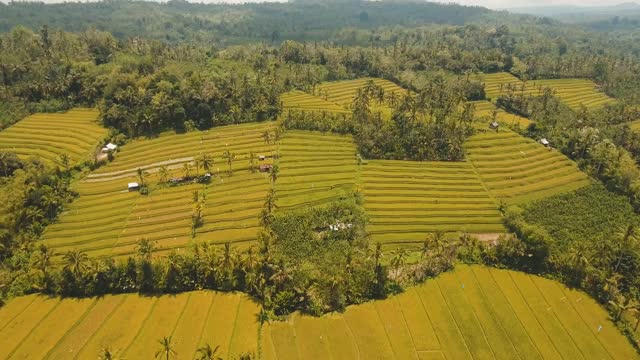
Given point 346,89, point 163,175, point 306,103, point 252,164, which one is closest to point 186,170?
point 163,175

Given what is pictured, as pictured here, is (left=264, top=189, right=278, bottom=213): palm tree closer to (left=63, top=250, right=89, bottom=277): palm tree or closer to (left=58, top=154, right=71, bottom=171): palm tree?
(left=63, top=250, right=89, bottom=277): palm tree

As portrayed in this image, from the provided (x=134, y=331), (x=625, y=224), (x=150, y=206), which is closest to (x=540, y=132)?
(x=625, y=224)

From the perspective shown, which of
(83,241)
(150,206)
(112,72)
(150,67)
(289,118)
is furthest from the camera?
(150,67)

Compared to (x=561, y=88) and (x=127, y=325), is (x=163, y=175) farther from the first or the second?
(x=561, y=88)

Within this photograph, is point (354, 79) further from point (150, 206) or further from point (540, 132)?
point (150, 206)

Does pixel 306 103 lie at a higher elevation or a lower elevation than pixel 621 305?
higher

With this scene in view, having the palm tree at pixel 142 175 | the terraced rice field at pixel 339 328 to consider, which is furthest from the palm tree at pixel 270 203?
the palm tree at pixel 142 175
